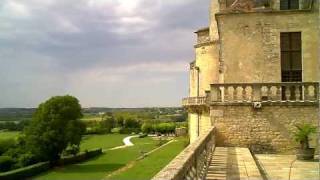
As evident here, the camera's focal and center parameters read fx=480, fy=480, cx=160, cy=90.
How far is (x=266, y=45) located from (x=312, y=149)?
20.1 feet

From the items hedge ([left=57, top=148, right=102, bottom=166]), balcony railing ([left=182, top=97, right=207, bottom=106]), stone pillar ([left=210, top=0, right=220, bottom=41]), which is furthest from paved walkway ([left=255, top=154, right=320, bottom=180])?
hedge ([left=57, top=148, right=102, bottom=166])

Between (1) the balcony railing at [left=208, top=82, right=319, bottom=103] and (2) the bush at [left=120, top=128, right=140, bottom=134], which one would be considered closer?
(1) the balcony railing at [left=208, top=82, right=319, bottom=103]

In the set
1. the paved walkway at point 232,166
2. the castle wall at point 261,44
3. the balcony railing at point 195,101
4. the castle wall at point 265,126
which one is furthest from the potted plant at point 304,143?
the balcony railing at point 195,101

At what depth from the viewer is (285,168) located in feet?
44.2

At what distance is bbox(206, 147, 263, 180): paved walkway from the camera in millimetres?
10728

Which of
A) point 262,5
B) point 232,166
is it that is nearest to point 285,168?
point 232,166

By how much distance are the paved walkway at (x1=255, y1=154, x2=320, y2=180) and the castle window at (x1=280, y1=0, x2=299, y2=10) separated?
8.88 meters

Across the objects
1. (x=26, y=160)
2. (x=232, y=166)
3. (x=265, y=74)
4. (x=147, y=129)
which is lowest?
(x=26, y=160)

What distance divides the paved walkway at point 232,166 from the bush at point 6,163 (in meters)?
46.0

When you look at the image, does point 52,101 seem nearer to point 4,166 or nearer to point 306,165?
point 4,166

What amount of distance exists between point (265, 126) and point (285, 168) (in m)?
3.93

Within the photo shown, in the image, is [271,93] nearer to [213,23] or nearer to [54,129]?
[213,23]

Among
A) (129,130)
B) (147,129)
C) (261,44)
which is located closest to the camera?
(261,44)

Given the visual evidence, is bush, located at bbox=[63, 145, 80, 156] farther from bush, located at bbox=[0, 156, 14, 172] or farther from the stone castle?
the stone castle
